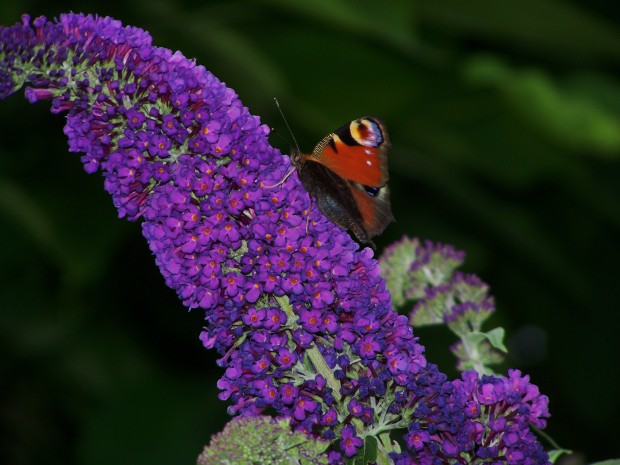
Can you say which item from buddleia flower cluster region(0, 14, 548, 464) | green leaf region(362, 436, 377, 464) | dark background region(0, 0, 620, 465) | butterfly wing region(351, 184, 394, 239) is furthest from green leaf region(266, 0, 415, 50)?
green leaf region(362, 436, 377, 464)

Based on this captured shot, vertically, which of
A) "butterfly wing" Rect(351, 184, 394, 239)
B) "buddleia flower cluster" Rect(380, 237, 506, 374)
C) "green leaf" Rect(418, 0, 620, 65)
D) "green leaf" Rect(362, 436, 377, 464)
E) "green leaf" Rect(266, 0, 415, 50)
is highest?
"green leaf" Rect(418, 0, 620, 65)

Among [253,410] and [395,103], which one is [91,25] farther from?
[395,103]

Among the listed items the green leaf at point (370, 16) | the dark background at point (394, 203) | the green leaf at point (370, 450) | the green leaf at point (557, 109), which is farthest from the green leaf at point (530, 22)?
the green leaf at point (370, 450)

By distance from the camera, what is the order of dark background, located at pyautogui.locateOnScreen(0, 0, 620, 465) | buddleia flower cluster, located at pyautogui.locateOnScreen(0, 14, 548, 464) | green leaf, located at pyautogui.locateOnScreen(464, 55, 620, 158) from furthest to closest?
1. dark background, located at pyautogui.locateOnScreen(0, 0, 620, 465)
2. green leaf, located at pyautogui.locateOnScreen(464, 55, 620, 158)
3. buddleia flower cluster, located at pyautogui.locateOnScreen(0, 14, 548, 464)

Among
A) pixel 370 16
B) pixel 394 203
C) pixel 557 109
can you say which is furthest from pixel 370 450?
pixel 394 203

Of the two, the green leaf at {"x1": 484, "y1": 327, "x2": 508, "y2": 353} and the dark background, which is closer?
the green leaf at {"x1": 484, "y1": 327, "x2": 508, "y2": 353}

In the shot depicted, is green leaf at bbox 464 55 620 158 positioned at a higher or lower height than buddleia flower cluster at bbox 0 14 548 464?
higher

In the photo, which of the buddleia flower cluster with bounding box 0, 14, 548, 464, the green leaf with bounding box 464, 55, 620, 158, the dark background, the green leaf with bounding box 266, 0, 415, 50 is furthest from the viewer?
the dark background

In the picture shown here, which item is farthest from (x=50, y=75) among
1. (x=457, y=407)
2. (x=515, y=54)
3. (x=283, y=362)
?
(x=515, y=54)

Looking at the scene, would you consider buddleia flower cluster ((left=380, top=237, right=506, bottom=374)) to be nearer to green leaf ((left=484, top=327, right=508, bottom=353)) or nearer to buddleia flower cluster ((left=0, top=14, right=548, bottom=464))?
green leaf ((left=484, top=327, right=508, bottom=353))
